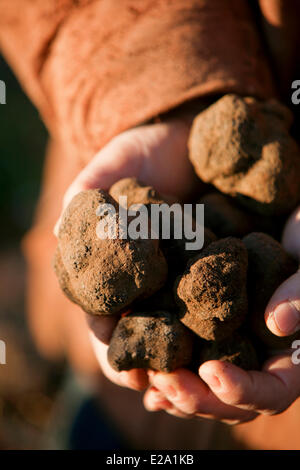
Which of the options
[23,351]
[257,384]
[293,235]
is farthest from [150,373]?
[23,351]

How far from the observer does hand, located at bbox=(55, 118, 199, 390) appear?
47.5 inches

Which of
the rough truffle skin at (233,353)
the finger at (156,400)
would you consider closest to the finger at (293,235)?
the rough truffle skin at (233,353)

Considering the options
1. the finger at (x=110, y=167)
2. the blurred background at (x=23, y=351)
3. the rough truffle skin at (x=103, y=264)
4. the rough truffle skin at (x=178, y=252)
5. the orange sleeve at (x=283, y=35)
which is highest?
the orange sleeve at (x=283, y=35)

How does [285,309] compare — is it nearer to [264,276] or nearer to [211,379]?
[264,276]

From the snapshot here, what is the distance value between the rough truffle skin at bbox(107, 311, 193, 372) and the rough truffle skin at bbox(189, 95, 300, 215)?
484 mm

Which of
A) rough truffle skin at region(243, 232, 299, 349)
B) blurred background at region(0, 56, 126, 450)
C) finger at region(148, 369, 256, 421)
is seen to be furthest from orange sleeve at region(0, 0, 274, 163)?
blurred background at region(0, 56, 126, 450)

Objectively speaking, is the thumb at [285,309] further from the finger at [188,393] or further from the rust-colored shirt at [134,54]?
the rust-colored shirt at [134,54]

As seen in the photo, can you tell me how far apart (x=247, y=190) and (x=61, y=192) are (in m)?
1.46

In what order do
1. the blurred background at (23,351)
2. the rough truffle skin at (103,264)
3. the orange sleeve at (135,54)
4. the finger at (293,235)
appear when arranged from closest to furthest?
the rough truffle skin at (103,264) < the finger at (293,235) < the orange sleeve at (135,54) < the blurred background at (23,351)

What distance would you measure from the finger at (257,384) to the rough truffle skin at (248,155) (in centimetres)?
47

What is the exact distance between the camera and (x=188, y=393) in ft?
3.31

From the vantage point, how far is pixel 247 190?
4.10ft

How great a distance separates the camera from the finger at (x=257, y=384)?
952 mm

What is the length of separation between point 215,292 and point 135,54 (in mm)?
880
